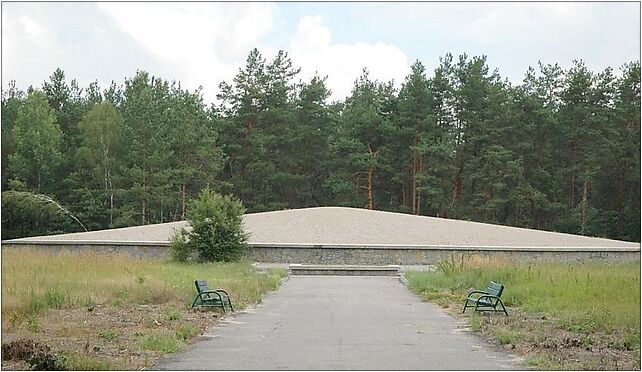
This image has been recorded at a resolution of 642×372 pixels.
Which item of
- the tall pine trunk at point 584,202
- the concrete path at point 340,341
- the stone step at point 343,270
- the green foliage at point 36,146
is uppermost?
the green foliage at point 36,146

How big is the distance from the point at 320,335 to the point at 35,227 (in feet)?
144

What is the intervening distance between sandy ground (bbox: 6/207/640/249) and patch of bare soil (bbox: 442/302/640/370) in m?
20.8

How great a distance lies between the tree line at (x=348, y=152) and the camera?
163 feet

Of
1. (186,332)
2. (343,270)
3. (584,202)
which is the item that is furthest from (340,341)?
(584,202)

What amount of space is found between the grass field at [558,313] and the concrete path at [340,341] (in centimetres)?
55

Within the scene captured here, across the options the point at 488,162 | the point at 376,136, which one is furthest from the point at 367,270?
the point at 376,136

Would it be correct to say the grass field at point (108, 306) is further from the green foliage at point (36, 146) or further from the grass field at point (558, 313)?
the green foliage at point (36, 146)

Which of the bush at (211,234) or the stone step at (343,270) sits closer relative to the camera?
the stone step at (343,270)

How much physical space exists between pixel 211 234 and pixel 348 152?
2657 cm

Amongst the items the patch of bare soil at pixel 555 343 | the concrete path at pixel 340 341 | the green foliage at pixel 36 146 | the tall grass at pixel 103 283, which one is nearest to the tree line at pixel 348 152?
the green foliage at pixel 36 146

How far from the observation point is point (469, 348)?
1065cm

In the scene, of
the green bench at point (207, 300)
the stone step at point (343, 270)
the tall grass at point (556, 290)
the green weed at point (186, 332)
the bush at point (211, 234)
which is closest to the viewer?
the green weed at point (186, 332)

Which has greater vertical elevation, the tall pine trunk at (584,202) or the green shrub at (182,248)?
the tall pine trunk at (584,202)

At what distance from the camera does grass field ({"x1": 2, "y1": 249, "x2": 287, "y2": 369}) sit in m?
10.1
